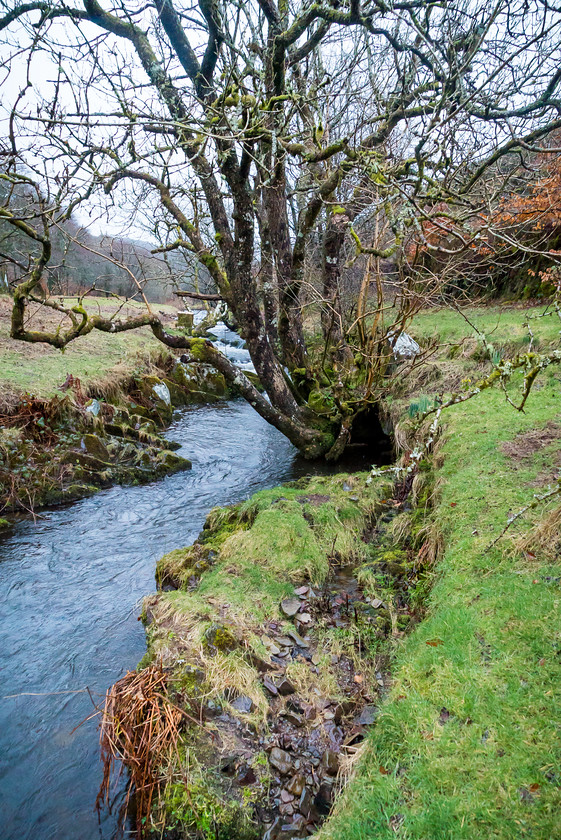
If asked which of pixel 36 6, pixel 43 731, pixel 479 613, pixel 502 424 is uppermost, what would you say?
pixel 36 6

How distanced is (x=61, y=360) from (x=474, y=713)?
10367 millimetres

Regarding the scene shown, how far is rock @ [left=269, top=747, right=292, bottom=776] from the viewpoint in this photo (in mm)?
2773

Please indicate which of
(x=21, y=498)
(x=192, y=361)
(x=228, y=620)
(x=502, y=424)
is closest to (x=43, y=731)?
(x=228, y=620)

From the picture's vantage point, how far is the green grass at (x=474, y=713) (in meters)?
2.01

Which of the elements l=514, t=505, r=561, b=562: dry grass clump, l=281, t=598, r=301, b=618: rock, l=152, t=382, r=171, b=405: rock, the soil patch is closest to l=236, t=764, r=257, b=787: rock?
l=281, t=598, r=301, b=618: rock

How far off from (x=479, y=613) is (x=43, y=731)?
131 inches

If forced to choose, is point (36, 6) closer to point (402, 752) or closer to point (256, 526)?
point (256, 526)

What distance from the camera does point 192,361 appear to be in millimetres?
13438

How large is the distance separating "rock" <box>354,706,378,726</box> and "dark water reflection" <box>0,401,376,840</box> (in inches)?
64.9

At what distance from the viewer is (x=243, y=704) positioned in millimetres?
3111

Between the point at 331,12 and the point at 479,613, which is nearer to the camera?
the point at 479,613

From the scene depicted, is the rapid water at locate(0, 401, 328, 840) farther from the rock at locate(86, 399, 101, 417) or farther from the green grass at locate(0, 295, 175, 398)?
the green grass at locate(0, 295, 175, 398)

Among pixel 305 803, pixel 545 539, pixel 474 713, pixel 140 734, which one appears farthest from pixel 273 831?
pixel 545 539

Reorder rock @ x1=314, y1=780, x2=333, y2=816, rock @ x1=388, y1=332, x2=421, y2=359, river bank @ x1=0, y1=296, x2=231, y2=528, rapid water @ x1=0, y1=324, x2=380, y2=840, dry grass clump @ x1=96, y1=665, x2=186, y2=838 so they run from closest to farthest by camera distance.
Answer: rock @ x1=314, y1=780, x2=333, y2=816 < dry grass clump @ x1=96, y1=665, x2=186, y2=838 < rapid water @ x1=0, y1=324, x2=380, y2=840 < river bank @ x1=0, y1=296, x2=231, y2=528 < rock @ x1=388, y1=332, x2=421, y2=359
